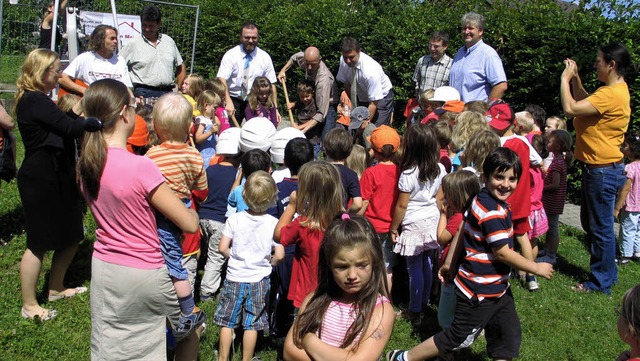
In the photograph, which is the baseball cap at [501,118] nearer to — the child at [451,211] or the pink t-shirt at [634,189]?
the child at [451,211]

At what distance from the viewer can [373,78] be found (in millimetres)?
7539

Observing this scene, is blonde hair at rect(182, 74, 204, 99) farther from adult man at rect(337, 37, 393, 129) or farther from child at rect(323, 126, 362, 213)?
child at rect(323, 126, 362, 213)

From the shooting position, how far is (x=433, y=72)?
24.9ft

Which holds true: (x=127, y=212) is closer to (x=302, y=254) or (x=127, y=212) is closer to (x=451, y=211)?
(x=302, y=254)

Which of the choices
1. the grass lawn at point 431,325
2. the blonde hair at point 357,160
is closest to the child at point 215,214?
the grass lawn at point 431,325

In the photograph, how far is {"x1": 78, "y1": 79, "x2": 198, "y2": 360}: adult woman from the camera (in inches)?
119

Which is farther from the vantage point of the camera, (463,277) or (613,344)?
(613,344)

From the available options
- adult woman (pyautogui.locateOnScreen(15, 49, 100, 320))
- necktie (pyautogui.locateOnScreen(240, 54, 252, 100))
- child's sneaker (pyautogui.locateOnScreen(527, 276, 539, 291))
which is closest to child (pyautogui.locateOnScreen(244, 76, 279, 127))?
necktie (pyautogui.locateOnScreen(240, 54, 252, 100))

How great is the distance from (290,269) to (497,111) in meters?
2.27

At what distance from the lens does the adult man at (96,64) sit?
670cm

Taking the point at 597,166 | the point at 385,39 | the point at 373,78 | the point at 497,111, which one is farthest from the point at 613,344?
the point at 385,39

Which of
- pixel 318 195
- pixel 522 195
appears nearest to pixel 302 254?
pixel 318 195

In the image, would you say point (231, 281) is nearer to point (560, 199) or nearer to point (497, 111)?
point (497, 111)

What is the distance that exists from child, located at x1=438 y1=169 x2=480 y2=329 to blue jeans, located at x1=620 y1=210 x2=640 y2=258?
3203 millimetres
